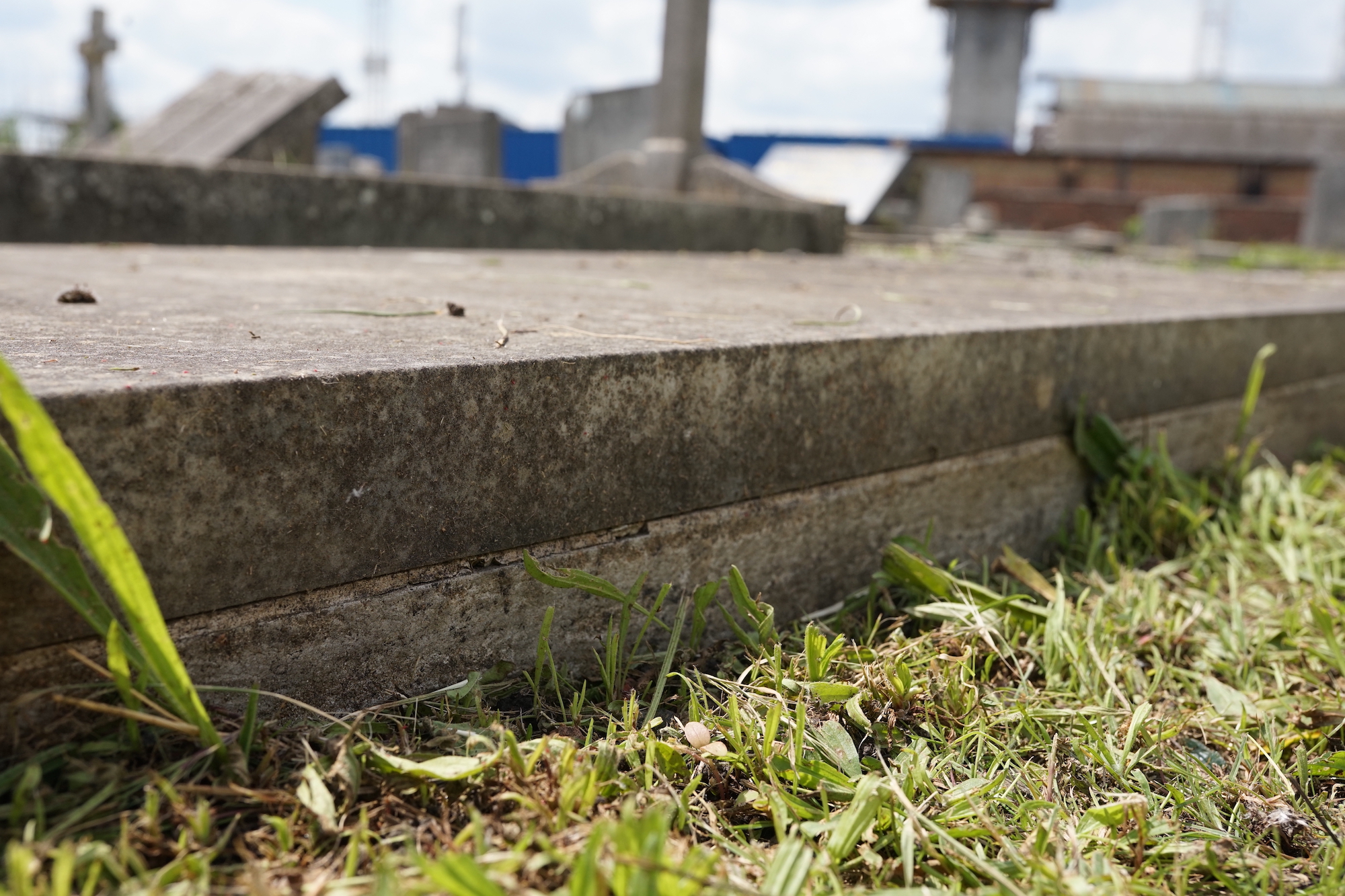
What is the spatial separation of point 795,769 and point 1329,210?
48.3ft

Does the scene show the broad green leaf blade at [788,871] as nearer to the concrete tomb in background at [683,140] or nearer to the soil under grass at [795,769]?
the soil under grass at [795,769]

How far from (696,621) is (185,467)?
656 mm

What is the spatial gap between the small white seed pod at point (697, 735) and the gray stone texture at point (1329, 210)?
1417cm

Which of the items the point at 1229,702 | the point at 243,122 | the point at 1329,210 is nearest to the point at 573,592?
the point at 1229,702

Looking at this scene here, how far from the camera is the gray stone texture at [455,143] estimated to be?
9984 mm

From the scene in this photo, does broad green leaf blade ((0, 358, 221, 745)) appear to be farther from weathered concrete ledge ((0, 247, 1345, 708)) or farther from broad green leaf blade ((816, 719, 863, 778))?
broad green leaf blade ((816, 719, 863, 778))

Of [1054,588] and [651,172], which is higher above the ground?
[651,172]

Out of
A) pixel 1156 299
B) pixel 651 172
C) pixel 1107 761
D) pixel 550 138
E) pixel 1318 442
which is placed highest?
pixel 550 138

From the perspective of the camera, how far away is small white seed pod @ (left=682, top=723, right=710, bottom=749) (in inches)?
43.1

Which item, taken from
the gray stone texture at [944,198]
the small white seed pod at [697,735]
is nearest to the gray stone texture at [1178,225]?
the gray stone texture at [944,198]

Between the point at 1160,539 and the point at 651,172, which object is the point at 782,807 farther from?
the point at 651,172

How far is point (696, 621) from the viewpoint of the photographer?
4.30 feet

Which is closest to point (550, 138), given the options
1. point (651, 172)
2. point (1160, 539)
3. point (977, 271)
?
point (651, 172)

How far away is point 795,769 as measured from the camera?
106 centimetres
